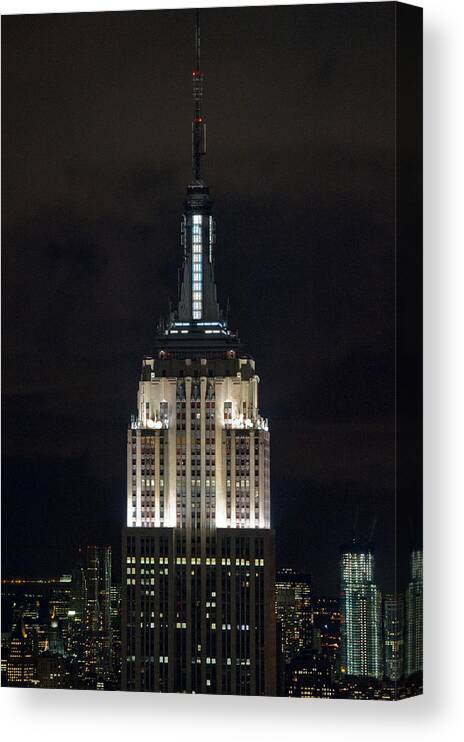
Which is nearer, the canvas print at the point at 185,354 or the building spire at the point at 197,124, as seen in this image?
the canvas print at the point at 185,354

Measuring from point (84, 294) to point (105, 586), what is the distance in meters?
2.09

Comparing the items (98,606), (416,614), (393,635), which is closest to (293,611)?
(393,635)

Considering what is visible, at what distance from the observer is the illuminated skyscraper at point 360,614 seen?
1360cm

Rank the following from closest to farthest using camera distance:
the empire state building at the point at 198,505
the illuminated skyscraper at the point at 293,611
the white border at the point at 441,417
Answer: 1. the white border at the point at 441,417
2. the illuminated skyscraper at the point at 293,611
3. the empire state building at the point at 198,505

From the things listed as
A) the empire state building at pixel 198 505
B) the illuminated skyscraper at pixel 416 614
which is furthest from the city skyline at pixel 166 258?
the illuminated skyscraper at pixel 416 614

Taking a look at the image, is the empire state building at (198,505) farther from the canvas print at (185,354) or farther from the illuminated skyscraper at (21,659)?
the illuminated skyscraper at (21,659)

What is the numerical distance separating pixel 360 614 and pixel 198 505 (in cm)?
145

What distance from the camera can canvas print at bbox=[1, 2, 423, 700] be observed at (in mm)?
13844

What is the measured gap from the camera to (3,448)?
1438 cm

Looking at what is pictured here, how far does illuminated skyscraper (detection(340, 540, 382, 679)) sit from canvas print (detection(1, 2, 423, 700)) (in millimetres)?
20

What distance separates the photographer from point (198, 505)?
Result: 14.4 metres

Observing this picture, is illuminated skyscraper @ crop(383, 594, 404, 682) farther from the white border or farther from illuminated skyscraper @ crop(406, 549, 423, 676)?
the white border

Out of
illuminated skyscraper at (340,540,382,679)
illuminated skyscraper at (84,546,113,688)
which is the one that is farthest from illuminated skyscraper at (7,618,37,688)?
illuminated skyscraper at (340,540,382,679)

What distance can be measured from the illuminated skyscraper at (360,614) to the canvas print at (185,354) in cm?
2
